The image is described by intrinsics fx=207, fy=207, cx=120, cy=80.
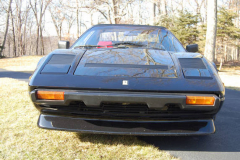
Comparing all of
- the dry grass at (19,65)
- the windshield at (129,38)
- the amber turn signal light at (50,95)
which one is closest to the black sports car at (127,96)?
the amber turn signal light at (50,95)

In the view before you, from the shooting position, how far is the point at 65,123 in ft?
5.85

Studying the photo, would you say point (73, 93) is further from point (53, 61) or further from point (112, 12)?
point (112, 12)

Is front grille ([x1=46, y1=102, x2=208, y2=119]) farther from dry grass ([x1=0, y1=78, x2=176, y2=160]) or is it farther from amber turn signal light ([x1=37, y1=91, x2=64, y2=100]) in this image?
dry grass ([x1=0, y1=78, x2=176, y2=160])

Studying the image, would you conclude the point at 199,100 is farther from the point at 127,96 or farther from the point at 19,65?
the point at 19,65

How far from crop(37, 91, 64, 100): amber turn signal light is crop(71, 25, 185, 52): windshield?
3.41ft

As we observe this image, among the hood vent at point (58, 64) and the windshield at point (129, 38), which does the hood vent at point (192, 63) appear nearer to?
the windshield at point (129, 38)

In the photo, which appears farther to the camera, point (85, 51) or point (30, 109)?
point (30, 109)

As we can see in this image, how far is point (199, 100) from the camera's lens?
1.68m

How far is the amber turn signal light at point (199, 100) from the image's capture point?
1666mm

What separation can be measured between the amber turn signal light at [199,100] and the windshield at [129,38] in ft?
3.39

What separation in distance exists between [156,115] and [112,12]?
13.1 metres

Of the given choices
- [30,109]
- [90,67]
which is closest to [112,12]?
[30,109]

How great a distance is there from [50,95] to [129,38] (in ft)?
4.86

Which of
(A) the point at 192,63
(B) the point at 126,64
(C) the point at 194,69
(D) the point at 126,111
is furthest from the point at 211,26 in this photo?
(D) the point at 126,111
